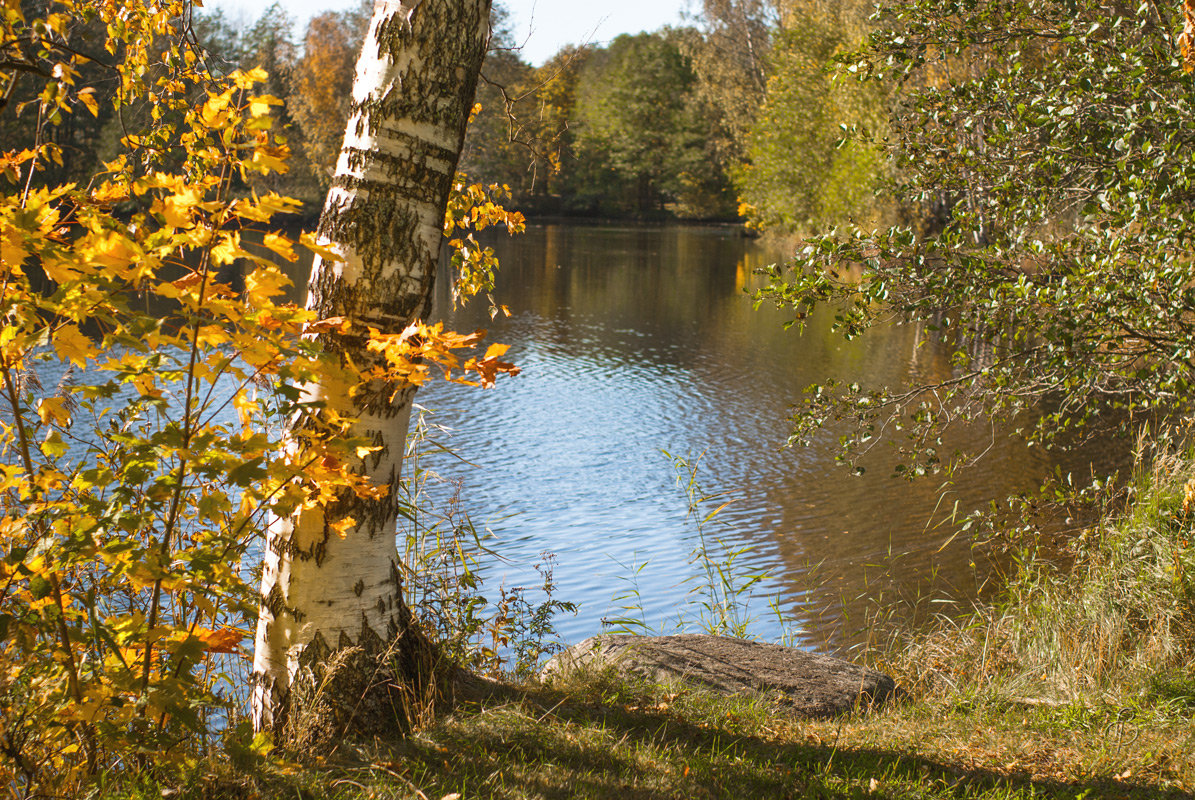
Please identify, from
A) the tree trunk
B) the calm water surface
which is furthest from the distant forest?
Result: the calm water surface

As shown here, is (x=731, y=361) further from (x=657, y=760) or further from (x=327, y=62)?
(x=327, y=62)

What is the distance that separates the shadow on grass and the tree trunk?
313 millimetres

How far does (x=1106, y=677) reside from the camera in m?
4.58

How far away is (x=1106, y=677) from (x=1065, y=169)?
8.14 ft

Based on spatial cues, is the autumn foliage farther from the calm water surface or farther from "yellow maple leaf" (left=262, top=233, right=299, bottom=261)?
the calm water surface

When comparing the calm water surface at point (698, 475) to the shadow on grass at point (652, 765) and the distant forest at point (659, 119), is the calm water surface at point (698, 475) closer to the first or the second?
the shadow on grass at point (652, 765)

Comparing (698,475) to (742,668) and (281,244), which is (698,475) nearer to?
(742,668)

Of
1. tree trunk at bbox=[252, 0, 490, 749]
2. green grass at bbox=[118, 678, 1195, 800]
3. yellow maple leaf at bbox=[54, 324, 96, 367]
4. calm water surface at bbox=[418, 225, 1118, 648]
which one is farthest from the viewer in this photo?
calm water surface at bbox=[418, 225, 1118, 648]

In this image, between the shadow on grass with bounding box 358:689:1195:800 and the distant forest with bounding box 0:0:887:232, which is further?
the distant forest with bounding box 0:0:887:232

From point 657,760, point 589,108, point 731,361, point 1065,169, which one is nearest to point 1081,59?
point 1065,169

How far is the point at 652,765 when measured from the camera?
3008 mm

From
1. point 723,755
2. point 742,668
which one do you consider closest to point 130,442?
point 723,755

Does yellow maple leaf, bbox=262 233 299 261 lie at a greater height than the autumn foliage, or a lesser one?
greater

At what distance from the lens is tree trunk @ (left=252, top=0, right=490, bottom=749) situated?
2922 millimetres
